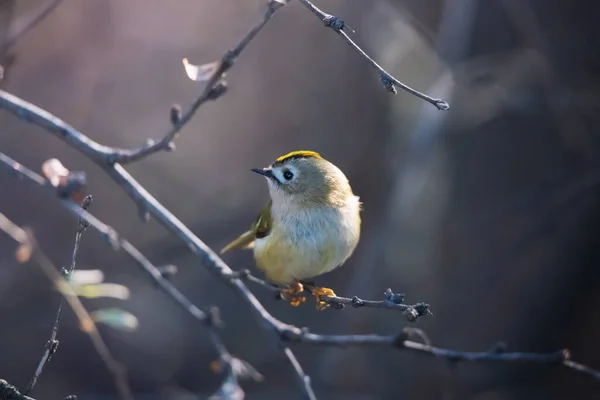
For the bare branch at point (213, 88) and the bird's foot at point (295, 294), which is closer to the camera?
the bare branch at point (213, 88)

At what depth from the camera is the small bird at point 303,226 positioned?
2.18 meters

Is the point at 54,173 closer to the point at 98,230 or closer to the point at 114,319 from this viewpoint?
the point at 98,230

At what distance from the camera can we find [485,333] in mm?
4086

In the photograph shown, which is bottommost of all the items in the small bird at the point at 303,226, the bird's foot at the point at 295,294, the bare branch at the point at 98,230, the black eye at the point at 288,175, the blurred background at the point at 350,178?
the bare branch at the point at 98,230

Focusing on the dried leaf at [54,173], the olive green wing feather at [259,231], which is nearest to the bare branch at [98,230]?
the dried leaf at [54,173]

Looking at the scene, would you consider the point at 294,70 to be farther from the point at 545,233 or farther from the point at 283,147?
the point at 545,233

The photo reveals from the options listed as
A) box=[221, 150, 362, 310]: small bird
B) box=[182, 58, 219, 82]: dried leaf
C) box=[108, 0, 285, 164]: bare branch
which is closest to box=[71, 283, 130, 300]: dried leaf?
box=[108, 0, 285, 164]: bare branch

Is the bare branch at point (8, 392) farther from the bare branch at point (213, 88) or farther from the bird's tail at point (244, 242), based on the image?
the bird's tail at point (244, 242)

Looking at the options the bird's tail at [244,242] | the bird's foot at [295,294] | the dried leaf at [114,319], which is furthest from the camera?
the bird's tail at [244,242]

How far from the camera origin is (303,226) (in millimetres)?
2250

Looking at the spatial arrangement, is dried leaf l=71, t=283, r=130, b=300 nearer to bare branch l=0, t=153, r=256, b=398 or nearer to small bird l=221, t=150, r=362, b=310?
bare branch l=0, t=153, r=256, b=398

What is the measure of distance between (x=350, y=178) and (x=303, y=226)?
2016 mm

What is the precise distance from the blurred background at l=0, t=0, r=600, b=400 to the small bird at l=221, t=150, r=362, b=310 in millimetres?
1142

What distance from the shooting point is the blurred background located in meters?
3.71
